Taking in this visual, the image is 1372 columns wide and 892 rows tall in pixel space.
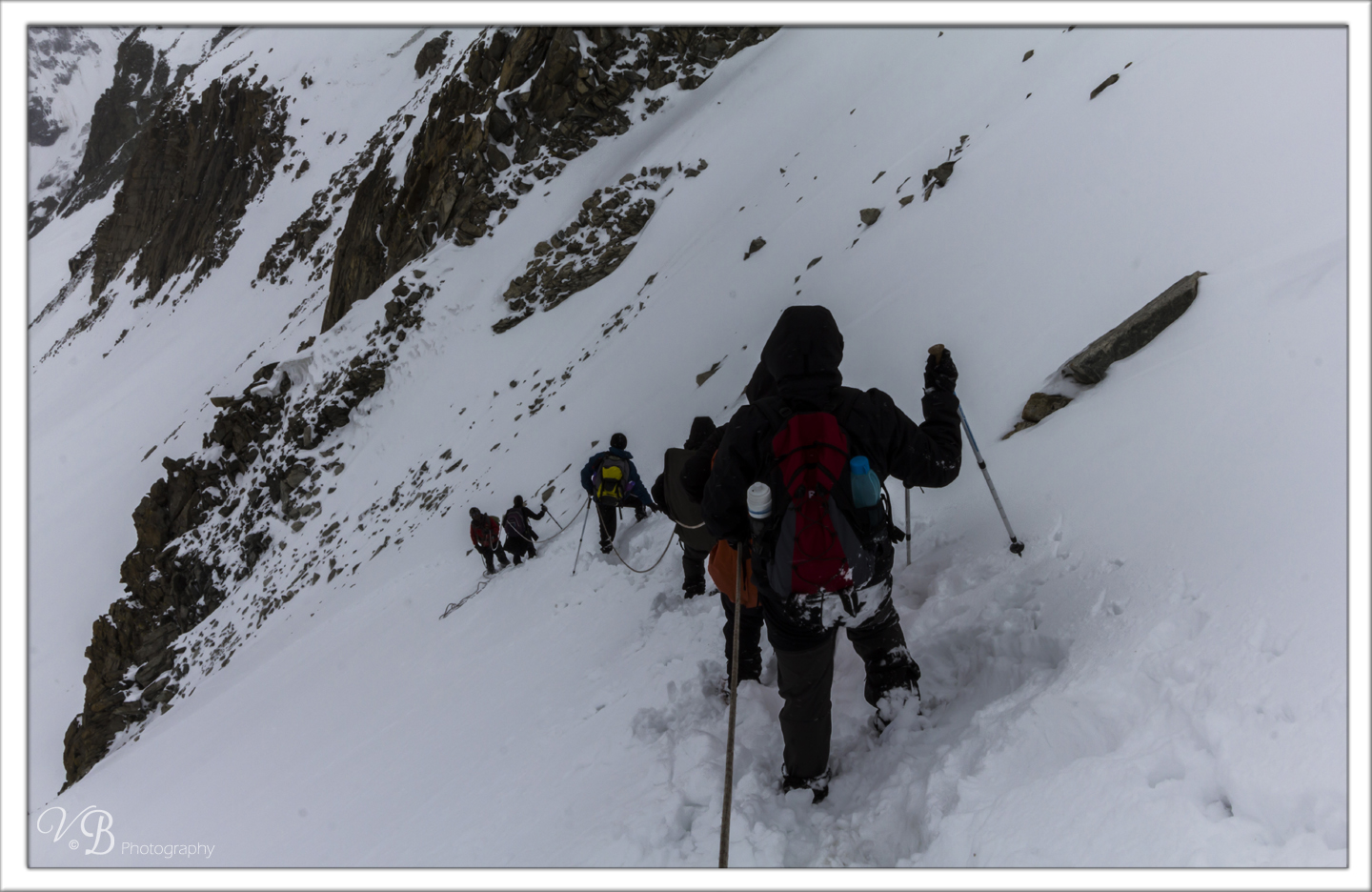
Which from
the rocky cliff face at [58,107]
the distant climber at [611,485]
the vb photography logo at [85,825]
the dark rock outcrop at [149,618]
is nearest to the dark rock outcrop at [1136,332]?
the distant climber at [611,485]


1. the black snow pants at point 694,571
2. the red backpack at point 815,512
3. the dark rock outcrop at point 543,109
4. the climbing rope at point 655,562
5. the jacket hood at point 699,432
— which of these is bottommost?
the climbing rope at point 655,562

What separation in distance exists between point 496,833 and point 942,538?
3.39m

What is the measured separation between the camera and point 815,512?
8.97ft

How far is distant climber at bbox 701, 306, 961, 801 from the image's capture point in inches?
108

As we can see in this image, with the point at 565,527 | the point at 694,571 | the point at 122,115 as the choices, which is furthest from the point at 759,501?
the point at 122,115

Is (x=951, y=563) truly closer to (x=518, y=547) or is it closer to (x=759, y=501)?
(x=759, y=501)

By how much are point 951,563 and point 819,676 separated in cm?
168

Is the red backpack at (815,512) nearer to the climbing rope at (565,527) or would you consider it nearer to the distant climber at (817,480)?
the distant climber at (817,480)

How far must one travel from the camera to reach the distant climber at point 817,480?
274 cm

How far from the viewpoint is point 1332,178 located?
4.66 meters

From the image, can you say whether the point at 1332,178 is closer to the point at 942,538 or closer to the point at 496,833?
the point at 942,538

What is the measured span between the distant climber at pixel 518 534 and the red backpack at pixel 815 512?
24.3ft

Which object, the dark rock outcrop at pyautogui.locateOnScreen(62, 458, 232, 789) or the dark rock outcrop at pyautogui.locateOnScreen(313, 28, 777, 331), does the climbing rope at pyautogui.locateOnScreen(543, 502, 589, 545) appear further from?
the dark rock outcrop at pyautogui.locateOnScreen(313, 28, 777, 331)

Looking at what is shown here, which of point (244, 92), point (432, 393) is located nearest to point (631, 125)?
point (432, 393)
